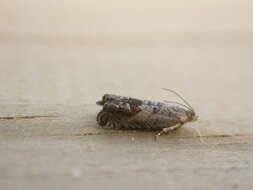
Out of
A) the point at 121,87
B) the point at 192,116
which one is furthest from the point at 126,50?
the point at 192,116

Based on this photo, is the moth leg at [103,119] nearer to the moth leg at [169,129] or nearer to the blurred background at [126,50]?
the moth leg at [169,129]

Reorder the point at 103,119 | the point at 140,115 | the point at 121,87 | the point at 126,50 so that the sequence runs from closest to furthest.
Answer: the point at 103,119
the point at 140,115
the point at 121,87
the point at 126,50

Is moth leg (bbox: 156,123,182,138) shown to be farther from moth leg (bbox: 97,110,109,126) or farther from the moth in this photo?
moth leg (bbox: 97,110,109,126)

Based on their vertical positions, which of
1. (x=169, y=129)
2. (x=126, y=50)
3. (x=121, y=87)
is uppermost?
(x=126, y=50)

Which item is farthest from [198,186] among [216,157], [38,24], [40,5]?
[40,5]

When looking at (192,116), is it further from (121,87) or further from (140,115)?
(121,87)
